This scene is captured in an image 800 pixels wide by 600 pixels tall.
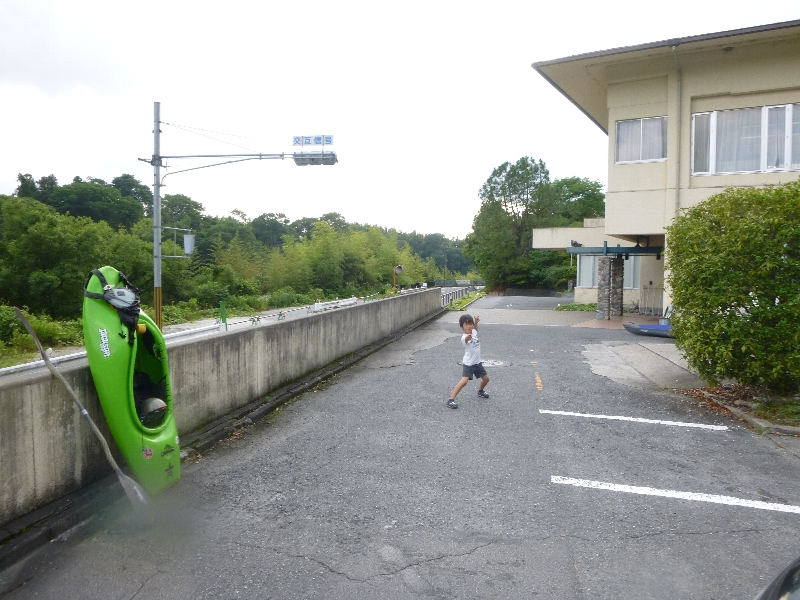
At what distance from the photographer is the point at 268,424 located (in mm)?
7156

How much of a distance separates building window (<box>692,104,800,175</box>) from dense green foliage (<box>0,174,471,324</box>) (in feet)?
81.6

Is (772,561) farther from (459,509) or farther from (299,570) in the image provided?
(299,570)

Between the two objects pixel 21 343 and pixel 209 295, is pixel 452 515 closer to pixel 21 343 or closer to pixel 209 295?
pixel 21 343

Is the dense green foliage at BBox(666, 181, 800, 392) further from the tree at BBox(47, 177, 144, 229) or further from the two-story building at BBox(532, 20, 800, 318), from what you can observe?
the tree at BBox(47, 177, 144, 229)

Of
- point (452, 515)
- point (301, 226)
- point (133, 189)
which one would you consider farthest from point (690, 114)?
point (301, 226)

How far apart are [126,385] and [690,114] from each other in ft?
56.9

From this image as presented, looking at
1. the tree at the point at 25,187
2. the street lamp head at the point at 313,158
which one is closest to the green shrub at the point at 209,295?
the street lamp head at the point at 313,158

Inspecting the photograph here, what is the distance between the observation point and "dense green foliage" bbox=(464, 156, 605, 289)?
6044 centimetres

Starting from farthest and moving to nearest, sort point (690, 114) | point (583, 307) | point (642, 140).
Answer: point (583, 307)
point (642, 140)
point (690, 114)

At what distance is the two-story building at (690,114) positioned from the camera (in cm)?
1575

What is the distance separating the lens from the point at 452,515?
4.51 meters

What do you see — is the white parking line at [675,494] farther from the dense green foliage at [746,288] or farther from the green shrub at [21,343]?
the green shrub at [21,343]

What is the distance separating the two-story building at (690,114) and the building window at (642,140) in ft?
0.10

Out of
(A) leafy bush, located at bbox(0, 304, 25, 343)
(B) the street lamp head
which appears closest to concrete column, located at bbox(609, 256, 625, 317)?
(B) the street lamp head
